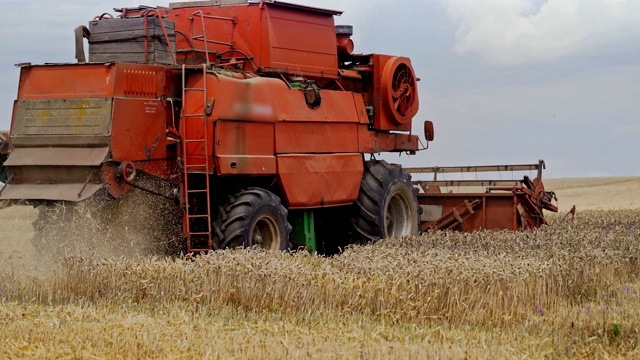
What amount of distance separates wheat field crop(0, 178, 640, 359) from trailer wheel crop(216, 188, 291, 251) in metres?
0.58

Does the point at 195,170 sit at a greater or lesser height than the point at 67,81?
lesser

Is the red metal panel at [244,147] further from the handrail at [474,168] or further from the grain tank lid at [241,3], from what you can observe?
the handrail at [474,168]

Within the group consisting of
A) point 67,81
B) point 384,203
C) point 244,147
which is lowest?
point 384,203

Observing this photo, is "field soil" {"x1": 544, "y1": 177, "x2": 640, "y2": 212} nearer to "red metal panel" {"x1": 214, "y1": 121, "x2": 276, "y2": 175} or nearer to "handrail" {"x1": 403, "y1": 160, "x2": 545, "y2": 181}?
"handrail" {"x1": 403, "y1": 160, "x2": 545, "y2": 181}

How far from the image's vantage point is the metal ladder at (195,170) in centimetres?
1132

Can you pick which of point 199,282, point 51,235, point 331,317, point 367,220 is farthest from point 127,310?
point 367,220

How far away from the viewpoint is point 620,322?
8.25 meters

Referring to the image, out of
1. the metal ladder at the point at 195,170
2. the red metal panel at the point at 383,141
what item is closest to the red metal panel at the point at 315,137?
the red metal panel at the point at 383,141

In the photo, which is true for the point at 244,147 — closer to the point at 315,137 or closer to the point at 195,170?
the point at 195,170

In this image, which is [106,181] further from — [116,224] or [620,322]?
[620,322]

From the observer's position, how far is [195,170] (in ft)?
37.6

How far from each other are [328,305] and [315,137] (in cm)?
422

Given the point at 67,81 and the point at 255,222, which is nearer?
the point at 67,81

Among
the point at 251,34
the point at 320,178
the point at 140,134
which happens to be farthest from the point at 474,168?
the point at 140,134
